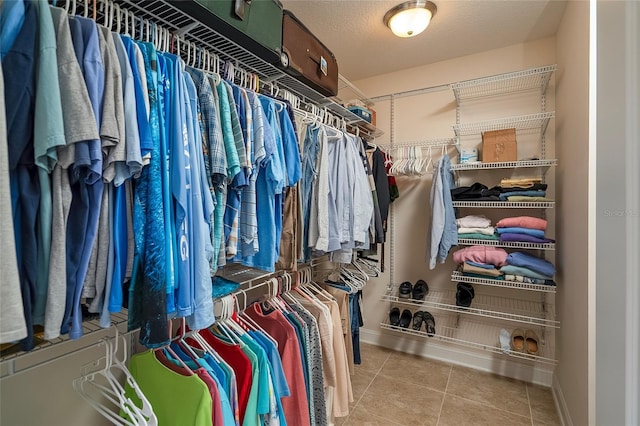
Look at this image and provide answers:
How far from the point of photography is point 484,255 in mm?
2148

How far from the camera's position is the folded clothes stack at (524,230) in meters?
1.99

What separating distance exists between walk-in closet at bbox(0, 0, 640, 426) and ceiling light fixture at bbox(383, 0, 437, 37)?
0.03 metres

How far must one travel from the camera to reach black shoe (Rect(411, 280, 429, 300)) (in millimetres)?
2499

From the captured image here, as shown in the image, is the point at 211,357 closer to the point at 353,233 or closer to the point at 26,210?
the point at 26,210

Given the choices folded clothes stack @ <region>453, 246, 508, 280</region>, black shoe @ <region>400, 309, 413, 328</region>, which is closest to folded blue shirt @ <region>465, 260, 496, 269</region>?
folded clothes stack @ <region>453, 246, 508, 280</region>

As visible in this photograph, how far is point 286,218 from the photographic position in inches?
57.1

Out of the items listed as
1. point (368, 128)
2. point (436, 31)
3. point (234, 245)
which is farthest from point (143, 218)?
point (436, 31)

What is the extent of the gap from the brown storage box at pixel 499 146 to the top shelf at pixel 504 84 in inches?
15.9

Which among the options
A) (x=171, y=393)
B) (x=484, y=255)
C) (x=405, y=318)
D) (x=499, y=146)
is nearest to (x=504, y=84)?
(x=499, y=146)

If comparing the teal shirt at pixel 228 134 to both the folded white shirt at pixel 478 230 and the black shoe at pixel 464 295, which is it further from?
the black shoe at pixel 464 295

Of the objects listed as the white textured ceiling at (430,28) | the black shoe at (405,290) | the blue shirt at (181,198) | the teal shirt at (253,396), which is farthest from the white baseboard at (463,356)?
the white textured ceiling at (430,28)

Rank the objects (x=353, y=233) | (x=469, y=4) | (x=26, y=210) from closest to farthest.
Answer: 1. (x=26, y=210)
2. (x=353, y=233)
3. (x=469, y=4)

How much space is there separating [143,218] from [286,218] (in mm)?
743

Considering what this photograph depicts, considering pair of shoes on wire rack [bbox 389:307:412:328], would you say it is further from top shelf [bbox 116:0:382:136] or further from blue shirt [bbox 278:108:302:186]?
top shelf [bbox 116:0:382:136]
